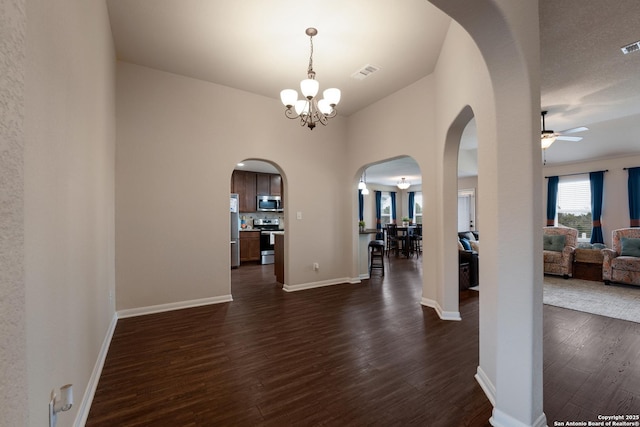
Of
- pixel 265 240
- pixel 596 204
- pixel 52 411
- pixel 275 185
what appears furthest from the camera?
pixel 275 185

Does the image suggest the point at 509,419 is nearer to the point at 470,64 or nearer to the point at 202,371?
the point at 202,371

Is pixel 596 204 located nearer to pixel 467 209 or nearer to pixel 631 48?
pixel 467 209

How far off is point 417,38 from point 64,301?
3.66 meters

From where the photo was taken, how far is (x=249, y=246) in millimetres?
7723

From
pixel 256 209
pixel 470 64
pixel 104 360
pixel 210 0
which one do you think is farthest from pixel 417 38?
pixel 256 209

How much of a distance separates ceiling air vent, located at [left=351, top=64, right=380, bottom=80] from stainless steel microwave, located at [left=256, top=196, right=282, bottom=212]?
5.11 m

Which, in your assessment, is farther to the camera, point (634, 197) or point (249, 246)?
point (249, 246)

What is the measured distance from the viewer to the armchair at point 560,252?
5.65 m

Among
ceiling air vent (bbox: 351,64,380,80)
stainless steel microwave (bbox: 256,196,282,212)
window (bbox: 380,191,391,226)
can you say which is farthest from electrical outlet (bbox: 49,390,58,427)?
window (bbox: 380,191,391,226)

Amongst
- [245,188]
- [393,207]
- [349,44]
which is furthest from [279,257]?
[393,207]

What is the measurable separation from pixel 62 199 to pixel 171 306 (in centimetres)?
277

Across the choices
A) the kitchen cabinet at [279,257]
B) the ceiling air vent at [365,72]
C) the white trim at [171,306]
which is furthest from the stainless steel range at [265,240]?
the ceiling air vent at [365,72]

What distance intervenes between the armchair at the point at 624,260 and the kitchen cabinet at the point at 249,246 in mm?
7400

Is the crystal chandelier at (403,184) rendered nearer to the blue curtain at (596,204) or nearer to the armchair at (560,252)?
the armchair at (560,252)
